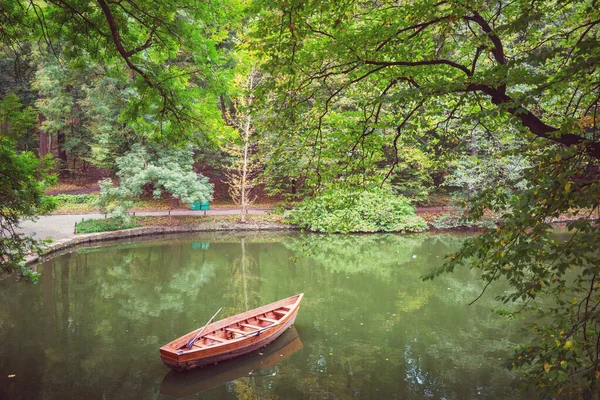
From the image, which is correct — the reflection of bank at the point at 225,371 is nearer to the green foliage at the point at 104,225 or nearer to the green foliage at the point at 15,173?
the green foliage at the point at 15,173

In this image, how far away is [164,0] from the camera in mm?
4637

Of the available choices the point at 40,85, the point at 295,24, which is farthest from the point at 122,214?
the point at 295,24

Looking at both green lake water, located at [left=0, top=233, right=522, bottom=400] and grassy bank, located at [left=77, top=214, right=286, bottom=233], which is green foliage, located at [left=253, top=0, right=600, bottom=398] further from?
grassy bank, located at [left=77, top=214, right=286, bottom=233]

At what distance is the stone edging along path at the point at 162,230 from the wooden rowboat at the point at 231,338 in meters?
8.63

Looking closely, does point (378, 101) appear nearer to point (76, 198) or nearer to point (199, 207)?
point (199, 207)

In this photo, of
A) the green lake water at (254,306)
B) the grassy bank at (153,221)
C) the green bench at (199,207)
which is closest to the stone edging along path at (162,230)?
the grassy bank at (153,221)

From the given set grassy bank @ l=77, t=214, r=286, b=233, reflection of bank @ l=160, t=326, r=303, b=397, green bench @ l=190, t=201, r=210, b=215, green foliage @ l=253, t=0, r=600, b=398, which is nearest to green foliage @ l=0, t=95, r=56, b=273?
reflection of bank @ l=160, t=326, r=303, b=397

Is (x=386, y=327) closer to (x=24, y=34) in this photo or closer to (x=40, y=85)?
(x=24, y=34)

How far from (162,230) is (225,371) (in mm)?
11521

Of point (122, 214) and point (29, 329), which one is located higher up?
point (122, 214)

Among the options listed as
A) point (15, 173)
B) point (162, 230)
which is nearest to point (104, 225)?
point (162, 230)

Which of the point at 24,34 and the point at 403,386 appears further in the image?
the point at 403,386

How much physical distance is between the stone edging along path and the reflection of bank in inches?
361

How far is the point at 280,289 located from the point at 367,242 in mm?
6334
